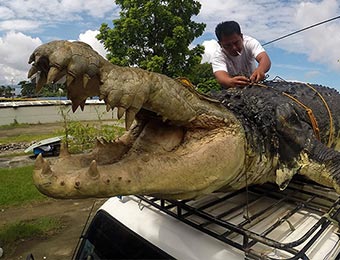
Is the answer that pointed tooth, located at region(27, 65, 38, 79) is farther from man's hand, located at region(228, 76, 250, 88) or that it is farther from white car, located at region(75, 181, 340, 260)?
man's hand, located at region(228, 76, 250, 88)

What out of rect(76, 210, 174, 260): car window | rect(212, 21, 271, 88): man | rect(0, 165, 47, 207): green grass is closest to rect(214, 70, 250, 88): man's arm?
rect(212, 21, 271, 88): man

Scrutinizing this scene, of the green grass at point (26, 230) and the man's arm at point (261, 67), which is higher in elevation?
the man's arm at point (261, 67)

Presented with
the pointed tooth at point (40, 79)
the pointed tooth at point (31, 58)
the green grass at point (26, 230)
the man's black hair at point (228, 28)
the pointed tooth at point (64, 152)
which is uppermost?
the man's black hair at point (228, 28)

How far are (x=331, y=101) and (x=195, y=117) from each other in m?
1.76

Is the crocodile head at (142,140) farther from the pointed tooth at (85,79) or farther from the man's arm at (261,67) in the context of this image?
the man's arm at (261,67)

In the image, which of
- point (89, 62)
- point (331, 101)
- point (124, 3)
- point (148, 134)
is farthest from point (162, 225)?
point (124, 3)

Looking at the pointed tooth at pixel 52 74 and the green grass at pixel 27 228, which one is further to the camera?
the green grass at pixel 27 228

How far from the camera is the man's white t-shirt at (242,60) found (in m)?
3.10

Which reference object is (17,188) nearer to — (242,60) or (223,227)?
(242,60)

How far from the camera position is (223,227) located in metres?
1.83

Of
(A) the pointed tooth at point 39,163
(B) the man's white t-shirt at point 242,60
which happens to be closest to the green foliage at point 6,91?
(B) the man's white t-shirt at point 242,60

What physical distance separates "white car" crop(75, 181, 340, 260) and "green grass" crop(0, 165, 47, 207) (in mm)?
6071

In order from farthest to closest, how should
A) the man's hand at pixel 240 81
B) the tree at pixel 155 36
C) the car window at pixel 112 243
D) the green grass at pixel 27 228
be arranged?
the tree at pixel 155 36
the green grass at pixel 27 228
the man's hand at pixel 240 81
the car window at pixel 112 243

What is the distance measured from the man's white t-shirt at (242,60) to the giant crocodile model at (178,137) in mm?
471
